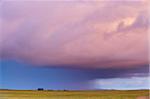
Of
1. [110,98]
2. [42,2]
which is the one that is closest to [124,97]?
[110,98]

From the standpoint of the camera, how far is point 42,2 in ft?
9.27

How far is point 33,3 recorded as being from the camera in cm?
280

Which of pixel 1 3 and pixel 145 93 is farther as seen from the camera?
pixel 145 93

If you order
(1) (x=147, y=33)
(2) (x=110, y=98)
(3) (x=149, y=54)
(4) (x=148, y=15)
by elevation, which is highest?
(4) (x=148, y=15)

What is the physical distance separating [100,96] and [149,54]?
0.74m

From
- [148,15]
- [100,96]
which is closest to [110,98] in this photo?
[100,96]

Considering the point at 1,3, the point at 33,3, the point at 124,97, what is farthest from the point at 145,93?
the point at 1,3

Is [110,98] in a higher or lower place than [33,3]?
lower

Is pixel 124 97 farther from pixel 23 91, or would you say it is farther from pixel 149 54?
pixel 23 91

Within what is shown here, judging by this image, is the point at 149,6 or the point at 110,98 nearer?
the point at 149,6

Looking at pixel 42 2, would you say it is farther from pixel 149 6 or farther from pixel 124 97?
pixel 124 97

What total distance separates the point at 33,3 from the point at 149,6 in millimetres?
1279

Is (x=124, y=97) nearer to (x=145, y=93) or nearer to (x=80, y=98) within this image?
(x=145, y=93)

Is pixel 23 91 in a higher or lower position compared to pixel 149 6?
lower
